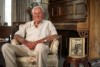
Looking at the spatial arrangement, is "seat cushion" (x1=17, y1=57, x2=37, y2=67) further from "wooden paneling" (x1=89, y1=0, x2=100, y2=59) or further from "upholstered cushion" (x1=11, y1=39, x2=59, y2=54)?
"wooden paneling" (x1=89, y1=0, x2=100, y2=59)

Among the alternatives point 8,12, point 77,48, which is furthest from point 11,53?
point 8,12

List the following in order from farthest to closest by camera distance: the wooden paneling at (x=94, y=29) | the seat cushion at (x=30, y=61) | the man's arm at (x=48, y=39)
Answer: the wooden paneling at (x=94, y=29) → the man's arm at (x=48, y=39) → the seat cushion at (x=30, y=61)

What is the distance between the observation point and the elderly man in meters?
2.84

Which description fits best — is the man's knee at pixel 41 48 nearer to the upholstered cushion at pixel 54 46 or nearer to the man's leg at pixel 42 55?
the man's leg at pixel 42 55

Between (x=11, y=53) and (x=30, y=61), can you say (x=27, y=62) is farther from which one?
(x=11, y=53)

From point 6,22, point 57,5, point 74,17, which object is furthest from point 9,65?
point 6,22

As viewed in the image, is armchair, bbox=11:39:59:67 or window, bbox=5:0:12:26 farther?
window, bbox=5:0:12:26

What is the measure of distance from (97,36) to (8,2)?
13.3 ft

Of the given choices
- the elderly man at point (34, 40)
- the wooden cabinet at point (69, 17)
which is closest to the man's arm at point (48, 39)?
the elderly man at point (34, 40)

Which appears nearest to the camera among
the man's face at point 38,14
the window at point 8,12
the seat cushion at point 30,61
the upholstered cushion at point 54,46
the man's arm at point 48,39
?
the seat cushion at point 30,61

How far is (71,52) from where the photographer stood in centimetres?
325

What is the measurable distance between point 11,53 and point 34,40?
1.60 feet

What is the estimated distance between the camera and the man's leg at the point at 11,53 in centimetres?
283

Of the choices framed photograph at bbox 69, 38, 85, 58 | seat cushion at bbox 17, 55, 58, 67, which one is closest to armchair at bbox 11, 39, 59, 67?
seat cushion at bbox 17, 55, 58, 67
